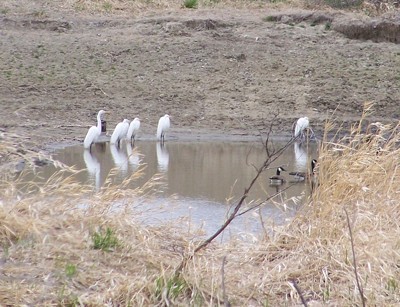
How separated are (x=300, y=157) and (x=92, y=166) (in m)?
3.29

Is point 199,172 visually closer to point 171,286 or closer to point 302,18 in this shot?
point 171,286

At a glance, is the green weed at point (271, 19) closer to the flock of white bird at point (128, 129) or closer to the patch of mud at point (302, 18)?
the patch of mud at point (302, 18)

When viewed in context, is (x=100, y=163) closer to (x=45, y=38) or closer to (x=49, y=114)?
(x=49, y=114)

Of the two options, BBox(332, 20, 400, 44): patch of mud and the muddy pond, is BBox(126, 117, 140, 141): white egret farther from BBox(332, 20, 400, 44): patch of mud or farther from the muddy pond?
BBox(332, 20, 400, 44): patch of mud

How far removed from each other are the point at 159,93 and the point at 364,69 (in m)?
3.87

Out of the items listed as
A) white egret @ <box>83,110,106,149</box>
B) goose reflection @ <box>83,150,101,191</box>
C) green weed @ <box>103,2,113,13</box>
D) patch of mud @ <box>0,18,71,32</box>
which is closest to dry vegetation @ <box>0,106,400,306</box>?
goose reflection @ <box>83,150,101,191</box>

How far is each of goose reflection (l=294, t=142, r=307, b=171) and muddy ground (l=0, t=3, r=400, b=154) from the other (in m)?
0.59

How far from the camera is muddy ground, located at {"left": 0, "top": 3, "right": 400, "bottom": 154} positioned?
15227 millimetres

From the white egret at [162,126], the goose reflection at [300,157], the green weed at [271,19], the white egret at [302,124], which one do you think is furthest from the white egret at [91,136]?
the green weed at [271,19]

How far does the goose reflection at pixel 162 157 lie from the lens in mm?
11549

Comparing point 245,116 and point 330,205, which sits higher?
point 330,205

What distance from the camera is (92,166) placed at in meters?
11.6

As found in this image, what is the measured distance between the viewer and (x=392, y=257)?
5508mm

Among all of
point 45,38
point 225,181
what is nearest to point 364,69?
point 45,38
